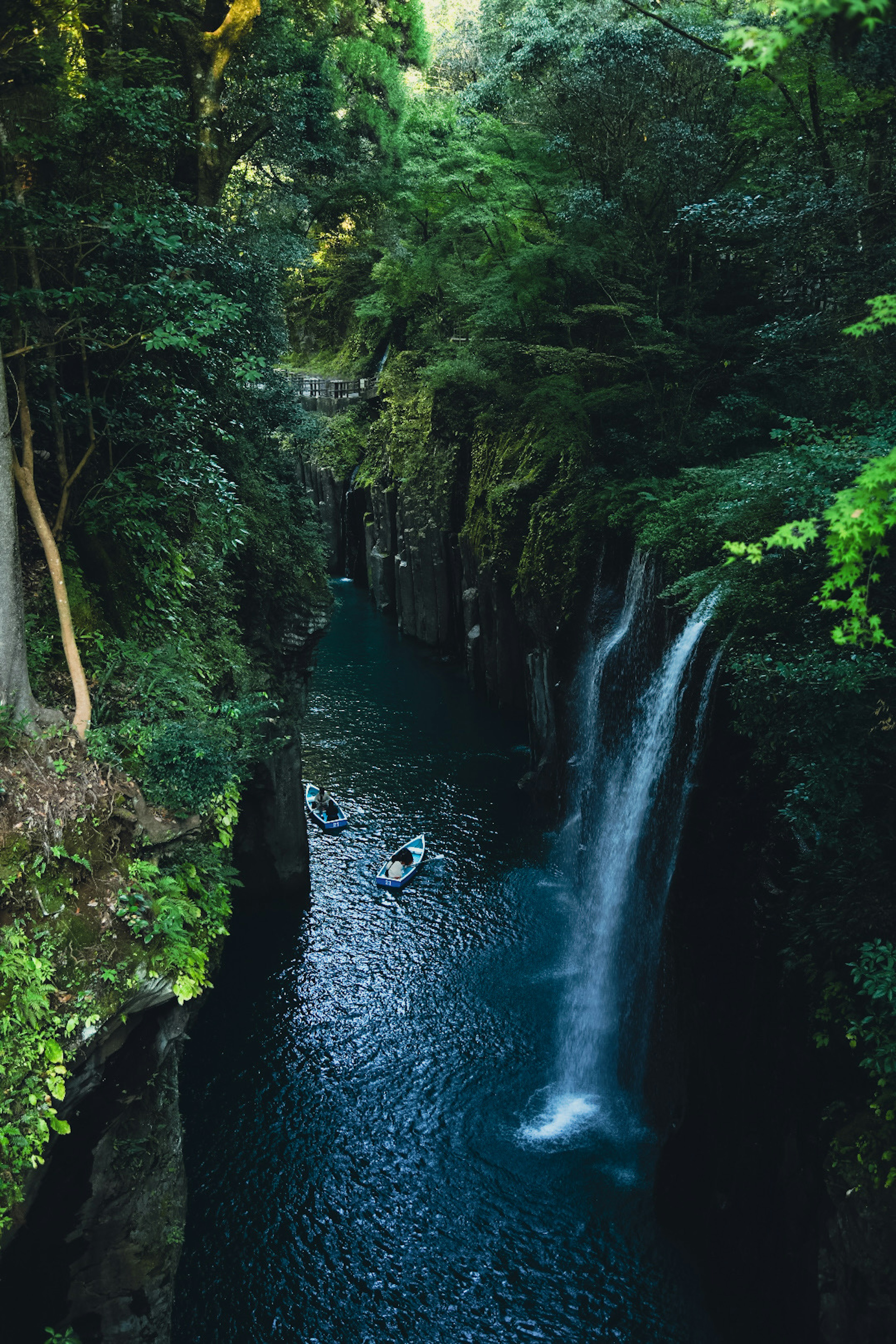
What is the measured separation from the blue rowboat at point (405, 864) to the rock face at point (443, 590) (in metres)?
4.78

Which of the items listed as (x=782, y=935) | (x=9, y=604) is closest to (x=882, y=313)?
(x=782, y=935)

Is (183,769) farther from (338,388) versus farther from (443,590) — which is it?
(338,388)

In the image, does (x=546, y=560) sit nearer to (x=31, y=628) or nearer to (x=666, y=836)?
(x=666, y=836)

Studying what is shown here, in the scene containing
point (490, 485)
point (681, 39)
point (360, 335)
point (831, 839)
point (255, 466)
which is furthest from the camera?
point (360, 335)

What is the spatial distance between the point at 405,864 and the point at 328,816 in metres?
3.28

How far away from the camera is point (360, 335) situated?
48031 millimetres

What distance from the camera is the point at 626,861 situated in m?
17.0

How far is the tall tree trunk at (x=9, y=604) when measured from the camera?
9.27m

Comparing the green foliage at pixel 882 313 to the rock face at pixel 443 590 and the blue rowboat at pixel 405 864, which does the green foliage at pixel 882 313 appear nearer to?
the rock face at pixel 443 590

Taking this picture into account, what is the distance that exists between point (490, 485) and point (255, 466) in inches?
452

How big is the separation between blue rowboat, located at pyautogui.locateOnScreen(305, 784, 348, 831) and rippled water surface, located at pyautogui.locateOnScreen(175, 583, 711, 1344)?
0.35 metres

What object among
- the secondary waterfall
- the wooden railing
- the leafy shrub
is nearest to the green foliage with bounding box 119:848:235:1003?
the leafy shrub

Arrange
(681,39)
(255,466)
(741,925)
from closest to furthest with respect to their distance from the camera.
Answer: (741,925) → (255,466) → (681,39)

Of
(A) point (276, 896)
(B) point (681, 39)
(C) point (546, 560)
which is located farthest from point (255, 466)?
(B) point (681, 39)
